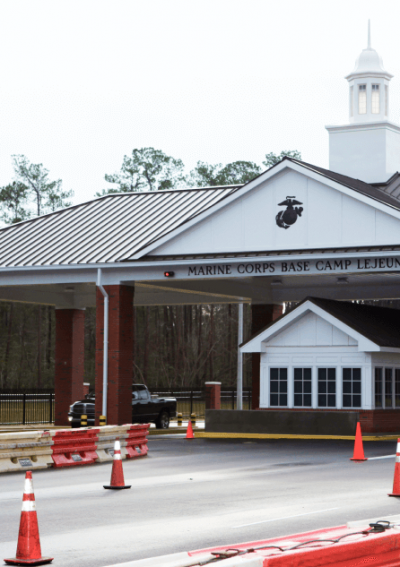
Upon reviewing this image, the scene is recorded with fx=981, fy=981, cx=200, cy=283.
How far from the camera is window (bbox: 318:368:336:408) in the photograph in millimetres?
28734

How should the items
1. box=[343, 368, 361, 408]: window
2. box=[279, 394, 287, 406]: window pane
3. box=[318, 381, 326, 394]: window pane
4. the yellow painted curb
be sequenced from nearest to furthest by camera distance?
the yellow painted curb
box=[343, 368, 361, 408]: window
box=[318, 381, 326, 394]: window pane
box=[279, 394, 287, 406]: window pane

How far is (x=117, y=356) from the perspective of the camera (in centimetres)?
2967

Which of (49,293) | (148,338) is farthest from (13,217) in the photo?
(49,293)

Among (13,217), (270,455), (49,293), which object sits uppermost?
(13,217)

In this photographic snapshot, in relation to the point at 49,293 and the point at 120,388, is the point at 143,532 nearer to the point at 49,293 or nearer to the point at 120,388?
the point at 120,388

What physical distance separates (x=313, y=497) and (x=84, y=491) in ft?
11.8

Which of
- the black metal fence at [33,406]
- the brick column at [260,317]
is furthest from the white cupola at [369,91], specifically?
the black metal fence at [33,406]

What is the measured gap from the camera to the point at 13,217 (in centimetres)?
7694

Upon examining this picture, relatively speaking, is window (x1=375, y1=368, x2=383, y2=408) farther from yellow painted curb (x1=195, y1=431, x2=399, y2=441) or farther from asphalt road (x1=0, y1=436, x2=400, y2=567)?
asphalt road (x1=0, y1=436, x2=400, y2=567)

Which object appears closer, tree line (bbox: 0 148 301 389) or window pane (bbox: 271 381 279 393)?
window pane (bbox: 271 381 279 393)

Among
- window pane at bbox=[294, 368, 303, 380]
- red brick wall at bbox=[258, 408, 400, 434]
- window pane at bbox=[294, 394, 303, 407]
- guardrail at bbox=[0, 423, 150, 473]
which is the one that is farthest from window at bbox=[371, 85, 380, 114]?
guardrail at bbox=[0, 423, 150, 473]

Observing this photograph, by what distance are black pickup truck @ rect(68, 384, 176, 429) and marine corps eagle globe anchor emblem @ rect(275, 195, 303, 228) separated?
9275 mm

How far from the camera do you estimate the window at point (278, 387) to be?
29.6 metres

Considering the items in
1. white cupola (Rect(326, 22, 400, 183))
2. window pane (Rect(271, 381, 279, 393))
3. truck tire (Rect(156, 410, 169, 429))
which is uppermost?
white cupola (Rect(326, 22, 400, 183))
